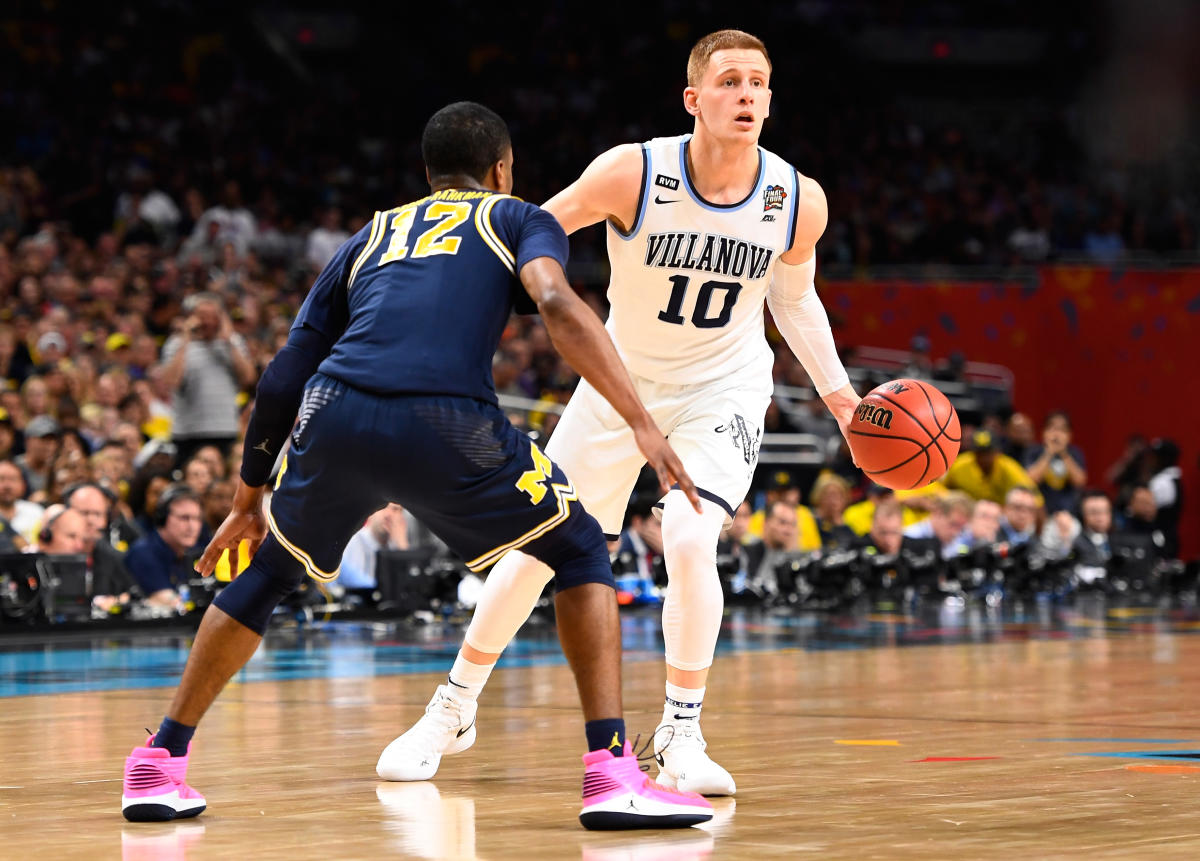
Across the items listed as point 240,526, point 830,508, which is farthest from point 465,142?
point 830,508

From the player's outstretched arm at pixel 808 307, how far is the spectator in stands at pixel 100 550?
22.9ft

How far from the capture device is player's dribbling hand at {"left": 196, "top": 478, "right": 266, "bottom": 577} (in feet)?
17.1

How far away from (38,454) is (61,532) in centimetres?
155

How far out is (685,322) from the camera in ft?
20.0

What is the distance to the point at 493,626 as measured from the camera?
20.4ft

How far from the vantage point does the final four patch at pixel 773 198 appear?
19.9 ft

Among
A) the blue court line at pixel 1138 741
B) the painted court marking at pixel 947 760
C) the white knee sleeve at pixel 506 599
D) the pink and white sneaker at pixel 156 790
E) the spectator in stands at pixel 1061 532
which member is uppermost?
the spectator in stands at pixel 1061 532

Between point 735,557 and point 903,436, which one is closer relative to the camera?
point 903,436

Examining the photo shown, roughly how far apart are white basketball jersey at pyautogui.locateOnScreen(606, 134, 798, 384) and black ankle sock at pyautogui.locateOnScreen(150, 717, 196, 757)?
6.65 feet

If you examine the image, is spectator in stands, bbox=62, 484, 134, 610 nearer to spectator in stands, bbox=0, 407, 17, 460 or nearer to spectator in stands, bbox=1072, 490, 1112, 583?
spectator in stands, bbox=0, 407, 17, 460

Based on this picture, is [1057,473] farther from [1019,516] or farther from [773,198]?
[773,198]

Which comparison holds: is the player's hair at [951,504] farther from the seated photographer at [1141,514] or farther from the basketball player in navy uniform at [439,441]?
the basketball player in navy uniform at [439,441]

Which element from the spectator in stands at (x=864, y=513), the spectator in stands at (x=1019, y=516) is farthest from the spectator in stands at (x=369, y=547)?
the spectator in stands at (x=1019, y=516)

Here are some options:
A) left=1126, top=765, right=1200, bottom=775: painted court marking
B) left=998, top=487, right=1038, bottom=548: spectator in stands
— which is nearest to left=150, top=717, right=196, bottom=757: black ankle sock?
left=1126, top=765, right=1200, bottom=775: painted court marking
